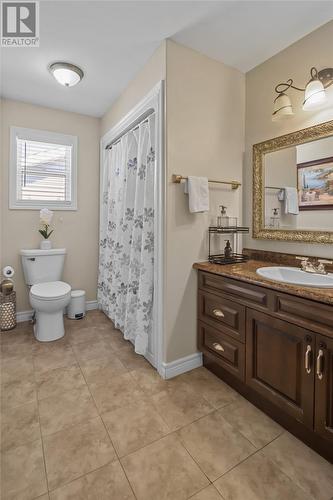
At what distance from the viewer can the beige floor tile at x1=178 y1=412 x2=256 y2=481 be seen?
4.00ft

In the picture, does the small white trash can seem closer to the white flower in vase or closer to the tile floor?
the white flower in vase

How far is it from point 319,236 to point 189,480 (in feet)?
5.09

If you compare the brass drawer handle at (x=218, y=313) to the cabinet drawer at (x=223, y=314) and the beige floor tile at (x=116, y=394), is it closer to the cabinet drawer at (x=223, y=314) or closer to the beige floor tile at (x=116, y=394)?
the cabinet drawer at (x=223, y=314)

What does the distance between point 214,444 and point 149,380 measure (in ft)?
2.14

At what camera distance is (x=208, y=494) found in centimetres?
108

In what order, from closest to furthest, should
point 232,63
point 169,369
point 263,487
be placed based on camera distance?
point 263,487, point 169,369, point 232,63

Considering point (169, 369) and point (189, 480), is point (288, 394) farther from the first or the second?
point (169, 369)

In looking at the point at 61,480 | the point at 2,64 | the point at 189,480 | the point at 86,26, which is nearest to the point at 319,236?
the point at 189,480

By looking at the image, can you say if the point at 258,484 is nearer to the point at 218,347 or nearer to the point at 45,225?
the point at 218,347

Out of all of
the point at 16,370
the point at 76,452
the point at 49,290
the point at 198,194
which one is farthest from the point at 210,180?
the point at 16,370

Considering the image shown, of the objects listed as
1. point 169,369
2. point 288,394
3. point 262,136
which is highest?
point 262,136

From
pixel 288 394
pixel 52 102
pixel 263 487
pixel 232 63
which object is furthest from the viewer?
pixel 52 102

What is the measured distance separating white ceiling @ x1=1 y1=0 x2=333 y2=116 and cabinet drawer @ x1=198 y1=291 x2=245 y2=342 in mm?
1814

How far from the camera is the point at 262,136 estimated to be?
206 centimetres
